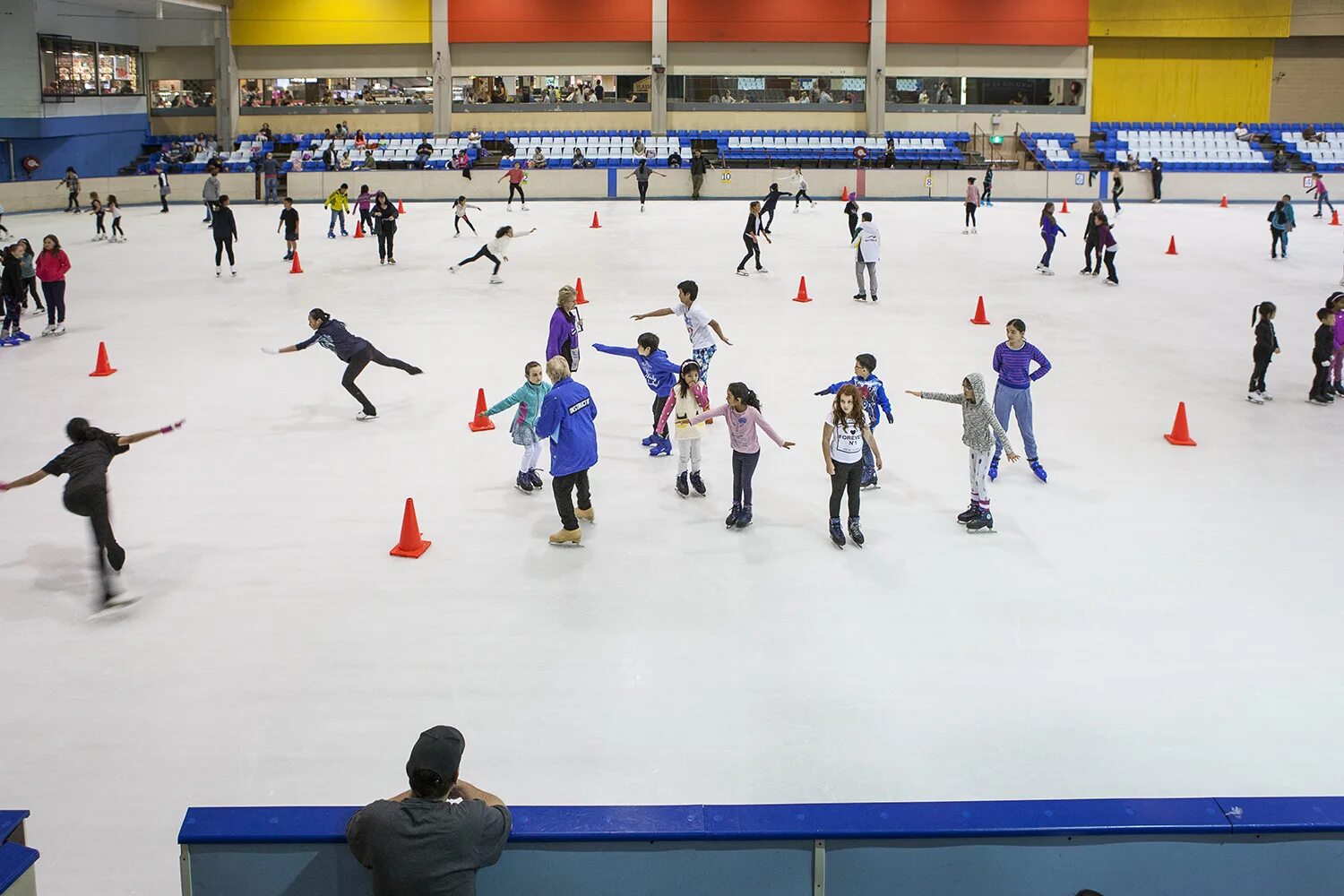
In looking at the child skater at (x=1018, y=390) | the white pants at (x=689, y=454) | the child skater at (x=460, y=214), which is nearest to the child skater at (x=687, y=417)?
the white pants at (x=689, y=454)

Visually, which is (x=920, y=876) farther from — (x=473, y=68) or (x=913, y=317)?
(x=473, y=68)

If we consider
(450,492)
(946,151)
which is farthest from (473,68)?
(450,492)

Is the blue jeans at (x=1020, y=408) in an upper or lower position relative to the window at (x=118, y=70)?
lower

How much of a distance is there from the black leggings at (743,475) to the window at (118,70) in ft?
136

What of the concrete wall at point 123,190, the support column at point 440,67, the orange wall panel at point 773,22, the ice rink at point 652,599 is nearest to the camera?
the ice rink at point 652,599

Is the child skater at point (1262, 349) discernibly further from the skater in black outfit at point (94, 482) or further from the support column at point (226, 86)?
the support column at point (226, 86)

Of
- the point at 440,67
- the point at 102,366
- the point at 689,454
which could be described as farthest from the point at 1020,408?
the point at 440,67

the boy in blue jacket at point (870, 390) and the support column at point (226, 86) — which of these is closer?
the boy in blue jacket at point (870, 390)

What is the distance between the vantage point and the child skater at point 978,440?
9.65 meters

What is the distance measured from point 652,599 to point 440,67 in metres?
42.7

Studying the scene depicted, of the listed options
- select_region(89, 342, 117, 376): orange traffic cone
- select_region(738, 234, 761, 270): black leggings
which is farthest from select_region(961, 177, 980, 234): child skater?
select_region(89, 342, 117, 376): orange traffic cone

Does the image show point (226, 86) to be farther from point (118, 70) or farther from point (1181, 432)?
point (1181, 432)

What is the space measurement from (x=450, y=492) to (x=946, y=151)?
3851cm

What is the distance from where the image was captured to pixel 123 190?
39.2 metres
